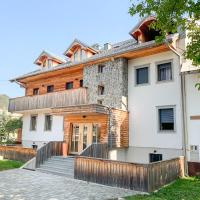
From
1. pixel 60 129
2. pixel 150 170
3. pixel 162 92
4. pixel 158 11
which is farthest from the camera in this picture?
pixel 60 129

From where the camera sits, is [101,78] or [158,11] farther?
[101,78]

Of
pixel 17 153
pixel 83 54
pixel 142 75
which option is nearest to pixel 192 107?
pixel 142 75

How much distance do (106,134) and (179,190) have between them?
654cm

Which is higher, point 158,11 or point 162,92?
point 158,11

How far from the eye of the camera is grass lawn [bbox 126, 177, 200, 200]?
9315mm

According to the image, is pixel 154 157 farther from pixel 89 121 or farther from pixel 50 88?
pixel 50 88

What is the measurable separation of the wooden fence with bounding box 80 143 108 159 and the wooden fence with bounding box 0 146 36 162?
17.4 feet

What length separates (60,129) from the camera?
2158cm

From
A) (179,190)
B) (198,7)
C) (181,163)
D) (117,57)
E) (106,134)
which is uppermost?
(117,57)

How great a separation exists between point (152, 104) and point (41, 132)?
12.1 metres

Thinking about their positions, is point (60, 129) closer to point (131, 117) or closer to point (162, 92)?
point (131, 117)

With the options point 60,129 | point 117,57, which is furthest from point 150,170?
point 60,129

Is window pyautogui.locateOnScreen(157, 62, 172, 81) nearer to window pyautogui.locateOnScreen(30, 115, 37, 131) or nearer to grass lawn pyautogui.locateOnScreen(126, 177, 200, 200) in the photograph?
grass lawn pyautogui.locateOnScreen(126, 177, 200, 200)

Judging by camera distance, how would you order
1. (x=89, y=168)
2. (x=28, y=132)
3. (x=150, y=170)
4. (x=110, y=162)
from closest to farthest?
(x=150, y=170) → (x=110, y=162) → (x=89, y=168) → (x=28, y=132)
